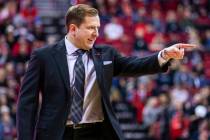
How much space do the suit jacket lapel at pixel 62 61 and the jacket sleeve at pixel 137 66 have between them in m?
0.43

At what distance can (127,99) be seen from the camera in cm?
1622

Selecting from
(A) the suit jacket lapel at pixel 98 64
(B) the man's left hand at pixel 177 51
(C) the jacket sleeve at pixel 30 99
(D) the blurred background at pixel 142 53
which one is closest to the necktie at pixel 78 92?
(A) the suit jacket lapel at pixel 98 64

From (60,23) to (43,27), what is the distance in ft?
2.37

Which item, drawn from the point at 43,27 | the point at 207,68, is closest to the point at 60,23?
the point at 43,27

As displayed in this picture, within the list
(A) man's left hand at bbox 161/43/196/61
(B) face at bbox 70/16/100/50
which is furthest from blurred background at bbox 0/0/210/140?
(A) man's left hand at bbox 161/43/196/61

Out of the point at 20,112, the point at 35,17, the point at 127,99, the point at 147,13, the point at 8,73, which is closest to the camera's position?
the point at 20,112

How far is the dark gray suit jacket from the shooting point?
5.28m

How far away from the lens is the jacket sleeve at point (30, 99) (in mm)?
5238

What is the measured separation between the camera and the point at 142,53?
60.5 feet

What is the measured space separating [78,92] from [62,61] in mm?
275

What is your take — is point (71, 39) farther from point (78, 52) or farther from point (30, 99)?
point (30, 99)

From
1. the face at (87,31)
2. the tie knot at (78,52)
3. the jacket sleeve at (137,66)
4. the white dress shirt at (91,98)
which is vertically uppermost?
the face at (87,31)

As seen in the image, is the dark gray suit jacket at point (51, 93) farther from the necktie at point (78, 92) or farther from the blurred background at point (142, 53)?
the blurred background at point (142, 53)

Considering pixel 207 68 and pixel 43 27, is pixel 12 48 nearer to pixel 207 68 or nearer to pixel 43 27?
pixel 43 27
